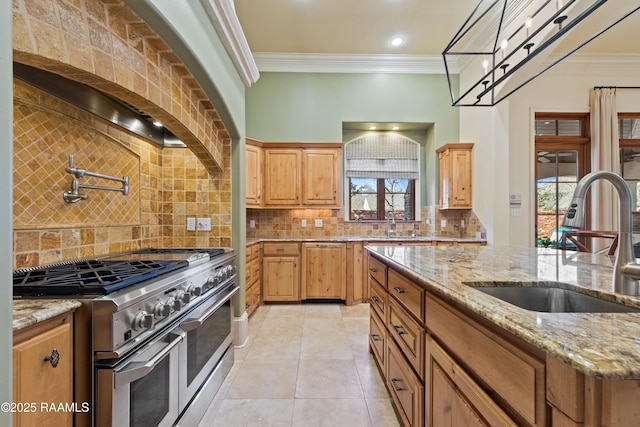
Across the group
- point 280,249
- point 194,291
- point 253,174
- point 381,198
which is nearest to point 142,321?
point 194,291

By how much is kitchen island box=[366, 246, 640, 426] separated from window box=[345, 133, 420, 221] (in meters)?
2.99

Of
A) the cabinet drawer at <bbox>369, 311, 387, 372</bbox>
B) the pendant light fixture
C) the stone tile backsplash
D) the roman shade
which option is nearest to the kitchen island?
the cabinet drawer at <bbox>369, 311, 387, 372</bbox>

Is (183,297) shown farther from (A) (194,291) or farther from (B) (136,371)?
(B) (136,371)

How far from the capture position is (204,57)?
1.76 metres

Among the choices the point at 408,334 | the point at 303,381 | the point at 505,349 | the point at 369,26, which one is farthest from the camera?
the point at 369,26

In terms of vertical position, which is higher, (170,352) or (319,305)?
(170,352)

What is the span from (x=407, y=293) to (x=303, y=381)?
1.16m

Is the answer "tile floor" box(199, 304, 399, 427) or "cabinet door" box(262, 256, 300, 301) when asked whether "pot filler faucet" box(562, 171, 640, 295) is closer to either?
"tile floor" box(199, 304, 399, 427)

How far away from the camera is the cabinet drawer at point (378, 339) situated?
6.23 feet

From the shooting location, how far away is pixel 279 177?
4055 mm

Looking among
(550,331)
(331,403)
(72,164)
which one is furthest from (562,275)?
(72,164)

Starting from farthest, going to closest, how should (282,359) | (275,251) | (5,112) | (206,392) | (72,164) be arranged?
1. (275,251)
2. (282,359)
3. (206,392)
4. (72,164)
5. (5,112)

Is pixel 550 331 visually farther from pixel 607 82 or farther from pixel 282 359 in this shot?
pixel 607 82

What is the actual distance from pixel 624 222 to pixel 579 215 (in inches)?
5.8
